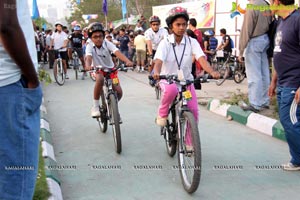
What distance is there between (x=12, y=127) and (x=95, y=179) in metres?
2.49

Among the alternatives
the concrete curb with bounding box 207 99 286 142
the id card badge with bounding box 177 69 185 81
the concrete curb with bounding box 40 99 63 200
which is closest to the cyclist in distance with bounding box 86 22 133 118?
the concrete curb with bounding box 40 99 63 200

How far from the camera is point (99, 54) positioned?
227 inches

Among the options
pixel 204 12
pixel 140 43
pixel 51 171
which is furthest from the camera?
pixel 204 12

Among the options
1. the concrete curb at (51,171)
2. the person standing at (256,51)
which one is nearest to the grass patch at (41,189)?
the concrete curb at (51,171)

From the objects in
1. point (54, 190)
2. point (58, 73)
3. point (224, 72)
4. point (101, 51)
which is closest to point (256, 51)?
point (101, 51)

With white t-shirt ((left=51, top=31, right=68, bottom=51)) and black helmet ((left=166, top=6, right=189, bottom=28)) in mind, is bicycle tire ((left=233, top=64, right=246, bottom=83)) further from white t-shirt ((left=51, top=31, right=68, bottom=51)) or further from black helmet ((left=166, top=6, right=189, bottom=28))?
black helmet ((left=166, top=6, right=189, bottom=28))

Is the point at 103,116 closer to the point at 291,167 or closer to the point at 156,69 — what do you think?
the point at 156,69

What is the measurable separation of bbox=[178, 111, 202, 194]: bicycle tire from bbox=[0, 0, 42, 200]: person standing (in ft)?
5.96

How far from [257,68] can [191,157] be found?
10.9ft

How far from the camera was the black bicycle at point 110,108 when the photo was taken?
16.0ft

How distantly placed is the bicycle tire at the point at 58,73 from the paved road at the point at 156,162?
4204mm

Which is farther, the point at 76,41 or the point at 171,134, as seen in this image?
the point at 76,41

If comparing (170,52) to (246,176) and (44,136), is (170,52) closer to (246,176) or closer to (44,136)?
(246,176)

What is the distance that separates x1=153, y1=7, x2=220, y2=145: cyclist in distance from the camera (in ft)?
13.5
